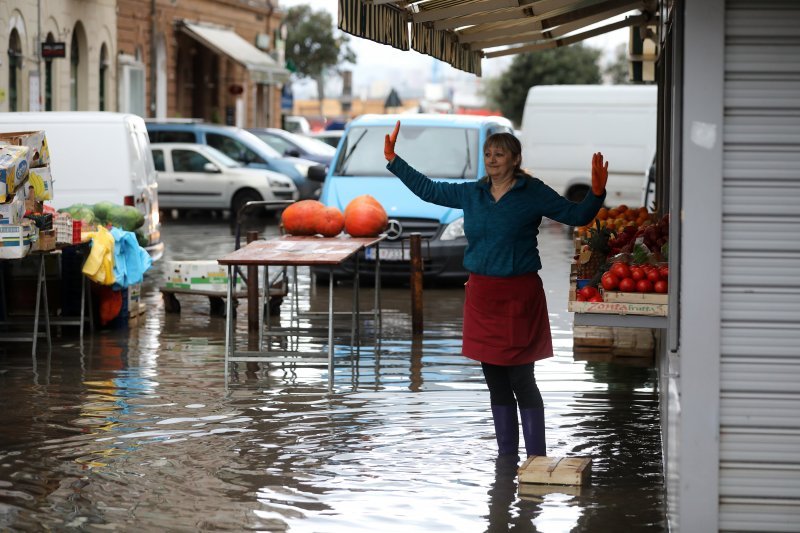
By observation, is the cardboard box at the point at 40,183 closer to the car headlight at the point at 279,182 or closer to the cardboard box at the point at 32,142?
the cardboard box at the point at 32,142

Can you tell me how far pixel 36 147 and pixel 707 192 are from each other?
7450 millimetres

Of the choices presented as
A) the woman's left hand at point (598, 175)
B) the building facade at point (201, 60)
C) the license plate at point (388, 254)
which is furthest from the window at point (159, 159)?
the woman's left hand at point (598, 175)

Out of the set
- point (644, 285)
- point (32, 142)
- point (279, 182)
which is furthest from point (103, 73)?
point (644, 285)

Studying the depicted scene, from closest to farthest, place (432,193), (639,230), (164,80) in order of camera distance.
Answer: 1. (432,193)
2. (639,230)
3. (164,80)

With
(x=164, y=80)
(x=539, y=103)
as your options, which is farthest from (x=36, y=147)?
(x=164, y=80)

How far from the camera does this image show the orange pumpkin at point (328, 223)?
40.7 ft

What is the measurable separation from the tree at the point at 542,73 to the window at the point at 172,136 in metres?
43.3

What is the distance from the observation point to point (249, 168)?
29453 mm

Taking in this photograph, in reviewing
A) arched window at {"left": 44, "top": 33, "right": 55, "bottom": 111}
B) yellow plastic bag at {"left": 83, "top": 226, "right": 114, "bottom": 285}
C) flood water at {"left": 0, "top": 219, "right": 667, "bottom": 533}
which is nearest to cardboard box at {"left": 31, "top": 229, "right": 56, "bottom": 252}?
yellow plastic bag at {"left": 83, "top": 226, "right": 114, "bottom": 285}

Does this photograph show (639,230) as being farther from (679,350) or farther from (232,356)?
(679,350)

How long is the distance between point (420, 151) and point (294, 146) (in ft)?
52.9

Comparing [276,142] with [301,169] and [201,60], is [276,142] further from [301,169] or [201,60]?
[201,60]

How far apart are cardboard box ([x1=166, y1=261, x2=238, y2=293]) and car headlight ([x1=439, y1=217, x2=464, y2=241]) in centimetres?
293

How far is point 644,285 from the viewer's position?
781 centimetres
